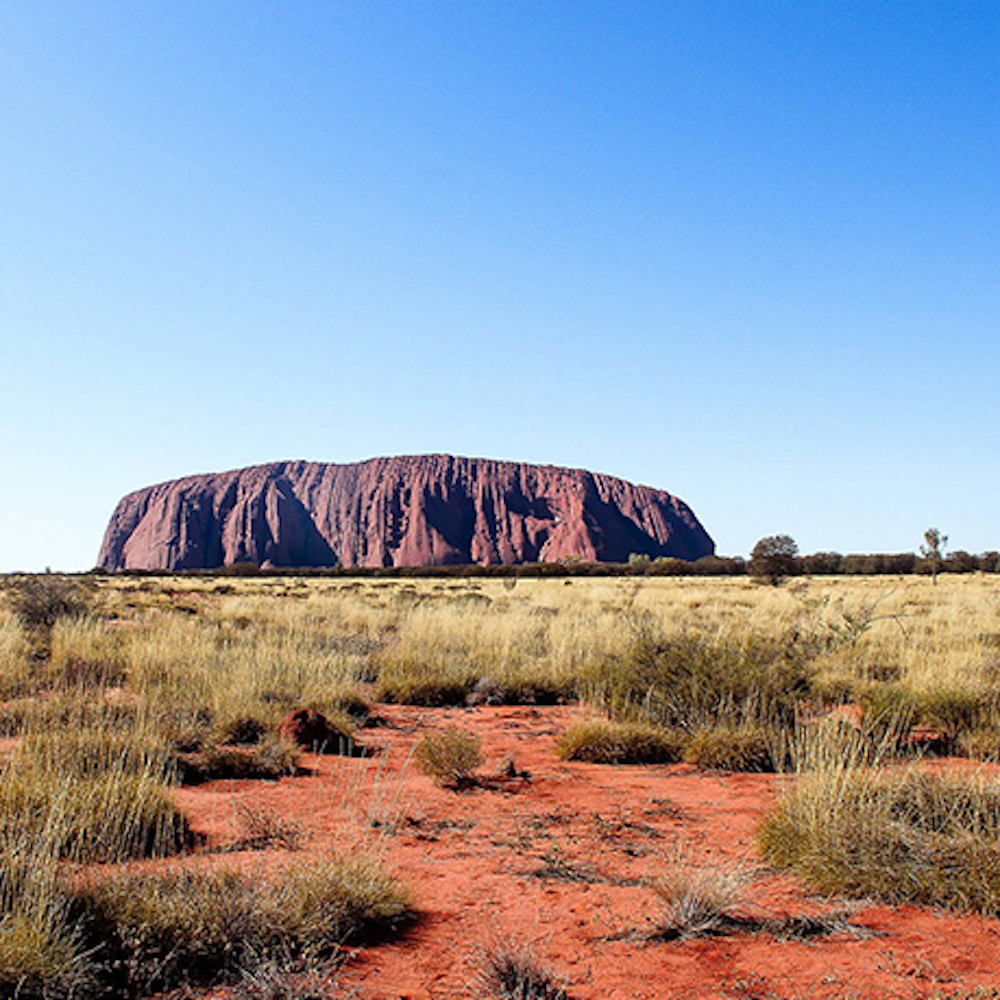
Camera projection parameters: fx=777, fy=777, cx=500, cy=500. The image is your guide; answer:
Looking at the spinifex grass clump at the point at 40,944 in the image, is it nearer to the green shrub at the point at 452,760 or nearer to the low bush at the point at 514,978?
the low bush at the point at 514,978

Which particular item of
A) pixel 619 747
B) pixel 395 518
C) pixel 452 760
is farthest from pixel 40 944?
pixel 395 518

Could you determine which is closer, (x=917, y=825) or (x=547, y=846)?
(x=917, y=825)

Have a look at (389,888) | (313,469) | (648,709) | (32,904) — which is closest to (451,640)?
(648,709)

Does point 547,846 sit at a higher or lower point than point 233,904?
lower

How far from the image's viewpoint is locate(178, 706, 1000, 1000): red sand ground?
314cm

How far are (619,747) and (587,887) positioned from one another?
3.31 m

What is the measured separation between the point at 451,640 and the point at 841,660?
6159mm

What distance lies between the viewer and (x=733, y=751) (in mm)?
7043

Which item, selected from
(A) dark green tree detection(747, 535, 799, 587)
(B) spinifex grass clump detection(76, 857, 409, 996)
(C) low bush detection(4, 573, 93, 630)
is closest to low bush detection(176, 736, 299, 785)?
(B) spinifex grass clump detection(76, 857, 409, 996)

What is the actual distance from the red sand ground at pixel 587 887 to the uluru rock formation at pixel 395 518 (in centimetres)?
12184

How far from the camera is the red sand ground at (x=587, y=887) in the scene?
314cm

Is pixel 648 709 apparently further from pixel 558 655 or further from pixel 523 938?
pixel 523 938

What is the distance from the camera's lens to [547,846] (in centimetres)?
491

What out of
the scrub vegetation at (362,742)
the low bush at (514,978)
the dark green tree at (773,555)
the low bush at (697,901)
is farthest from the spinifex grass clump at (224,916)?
the dark green tree at (773,555)
